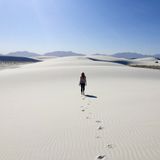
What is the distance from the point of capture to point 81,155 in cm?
612

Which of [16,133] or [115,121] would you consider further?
[115,121]

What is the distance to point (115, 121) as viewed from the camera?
9141 millimetres

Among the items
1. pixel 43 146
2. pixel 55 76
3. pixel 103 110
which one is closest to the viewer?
pixel 43 146

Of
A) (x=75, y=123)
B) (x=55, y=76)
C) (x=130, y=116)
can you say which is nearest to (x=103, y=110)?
(x=130, y=116)

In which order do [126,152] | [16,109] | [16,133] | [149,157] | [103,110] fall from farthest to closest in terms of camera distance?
[16,109] → [103,110] → [16,133] → [126,152] → [149,157]

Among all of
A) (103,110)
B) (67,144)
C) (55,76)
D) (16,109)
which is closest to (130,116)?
(103,110)

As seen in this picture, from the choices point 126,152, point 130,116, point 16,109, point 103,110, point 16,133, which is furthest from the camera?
point 16,109

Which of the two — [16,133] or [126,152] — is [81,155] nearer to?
[126,152]

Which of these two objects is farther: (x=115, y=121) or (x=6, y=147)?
(x=115, y=121)

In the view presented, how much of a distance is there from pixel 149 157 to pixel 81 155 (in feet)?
4.89

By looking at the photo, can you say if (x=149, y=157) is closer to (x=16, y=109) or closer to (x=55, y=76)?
(x=16, y=109)

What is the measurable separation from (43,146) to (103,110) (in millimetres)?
4913

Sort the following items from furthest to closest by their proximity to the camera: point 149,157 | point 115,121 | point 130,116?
point 130,116
point 115,121
point 149,157

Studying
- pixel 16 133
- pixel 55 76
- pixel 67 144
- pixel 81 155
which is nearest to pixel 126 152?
pixel 81 155
